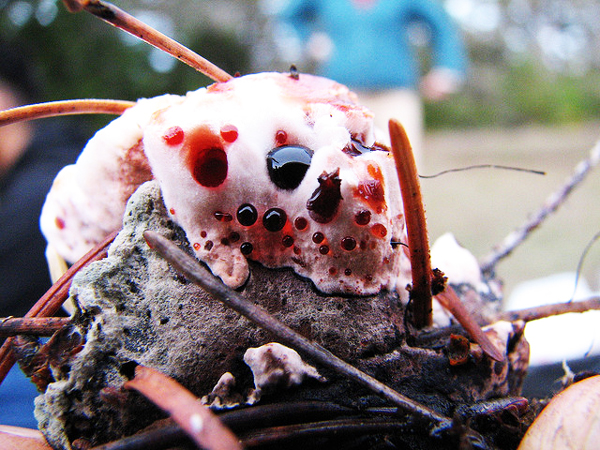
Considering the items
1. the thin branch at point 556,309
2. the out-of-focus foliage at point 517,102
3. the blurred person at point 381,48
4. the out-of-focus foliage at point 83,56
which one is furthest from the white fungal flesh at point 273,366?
the out-of-focus foliage at point 517,102

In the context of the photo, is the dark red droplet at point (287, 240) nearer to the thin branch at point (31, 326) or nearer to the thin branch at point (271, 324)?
the thin branch at point (271, 324)

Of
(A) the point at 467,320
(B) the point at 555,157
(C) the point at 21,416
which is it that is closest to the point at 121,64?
(C) the point at 21,416

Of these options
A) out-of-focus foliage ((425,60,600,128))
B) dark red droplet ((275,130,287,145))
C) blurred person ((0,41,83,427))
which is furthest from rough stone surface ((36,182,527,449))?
out-of-focus foliage ((425,60,600,128))

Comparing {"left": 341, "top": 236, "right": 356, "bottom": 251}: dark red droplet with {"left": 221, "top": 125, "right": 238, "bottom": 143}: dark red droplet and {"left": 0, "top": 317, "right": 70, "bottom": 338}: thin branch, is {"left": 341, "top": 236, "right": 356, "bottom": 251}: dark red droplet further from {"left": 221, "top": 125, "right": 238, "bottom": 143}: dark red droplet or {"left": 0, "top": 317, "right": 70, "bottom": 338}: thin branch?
{"left": 0, "top": 317, "right": 70, "bottom": 338}: thin branch

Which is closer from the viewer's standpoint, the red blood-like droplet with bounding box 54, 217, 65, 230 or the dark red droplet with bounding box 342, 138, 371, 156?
the dark red droplet with bounding box 342, 138, 371, 156

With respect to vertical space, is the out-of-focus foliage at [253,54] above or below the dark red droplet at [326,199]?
above
